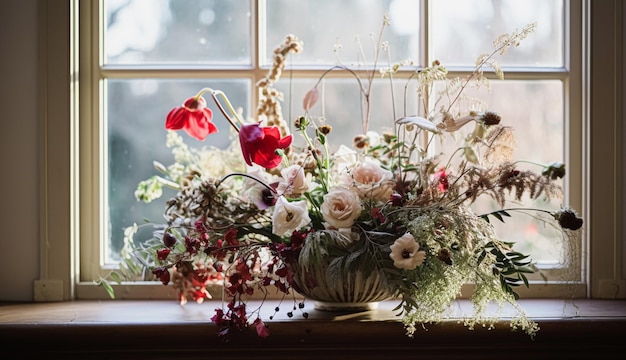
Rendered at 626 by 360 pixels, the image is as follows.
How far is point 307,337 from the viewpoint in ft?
4.73

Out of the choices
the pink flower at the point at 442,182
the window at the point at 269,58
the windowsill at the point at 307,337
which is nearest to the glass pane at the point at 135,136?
the window at the point at 269,58

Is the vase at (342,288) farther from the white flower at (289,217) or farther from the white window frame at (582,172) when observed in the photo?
the white window frame at (582,172)

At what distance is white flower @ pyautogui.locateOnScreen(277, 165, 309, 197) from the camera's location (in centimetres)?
140

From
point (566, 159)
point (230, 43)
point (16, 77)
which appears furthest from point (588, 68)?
point (16, 77)

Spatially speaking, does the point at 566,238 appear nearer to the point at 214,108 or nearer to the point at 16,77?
the point at 214,108

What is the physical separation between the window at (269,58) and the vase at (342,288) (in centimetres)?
52

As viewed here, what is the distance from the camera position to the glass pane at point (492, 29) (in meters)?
1.82

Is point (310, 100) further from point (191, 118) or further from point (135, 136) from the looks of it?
point (135, 136)

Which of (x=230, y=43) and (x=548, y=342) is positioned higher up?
(x=230, y=43)

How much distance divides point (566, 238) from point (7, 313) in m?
Result: 1.20

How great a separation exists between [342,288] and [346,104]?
55 centimetres

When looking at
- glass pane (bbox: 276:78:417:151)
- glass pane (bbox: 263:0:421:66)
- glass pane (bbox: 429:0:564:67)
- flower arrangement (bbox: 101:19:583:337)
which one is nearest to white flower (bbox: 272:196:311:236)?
flower arrangement (bbox: 101:19:583:337)

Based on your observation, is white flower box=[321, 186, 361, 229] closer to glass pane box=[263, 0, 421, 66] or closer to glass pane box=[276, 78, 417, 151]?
glass pane box=[276, 78, 417, 151]

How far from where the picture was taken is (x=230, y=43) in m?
1.82
